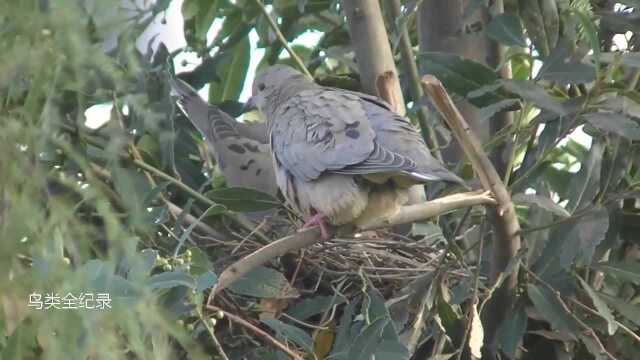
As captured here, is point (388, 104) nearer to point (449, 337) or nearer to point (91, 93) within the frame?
point (449, 337)

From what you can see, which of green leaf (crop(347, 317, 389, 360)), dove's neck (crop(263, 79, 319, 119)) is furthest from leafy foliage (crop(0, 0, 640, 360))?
dove's neck (crop(263, 79, 319, 119))

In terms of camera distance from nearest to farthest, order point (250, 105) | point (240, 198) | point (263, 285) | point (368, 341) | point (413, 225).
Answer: point (368, 341)
point (263, 285)
point (240, 198)
point (413, 225)
point (250, 105)

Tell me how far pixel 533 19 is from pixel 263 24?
653 millimetres

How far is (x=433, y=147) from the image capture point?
8.08ft

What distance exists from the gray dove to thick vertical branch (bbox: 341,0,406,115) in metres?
0.11

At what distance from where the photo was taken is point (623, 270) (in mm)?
2096

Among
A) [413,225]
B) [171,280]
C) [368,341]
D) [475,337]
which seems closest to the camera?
[171,280]

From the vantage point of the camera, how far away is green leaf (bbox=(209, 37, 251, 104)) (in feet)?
9.10

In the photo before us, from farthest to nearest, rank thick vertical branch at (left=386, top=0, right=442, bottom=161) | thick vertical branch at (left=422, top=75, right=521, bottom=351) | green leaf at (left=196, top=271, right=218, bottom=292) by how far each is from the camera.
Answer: thick vertical branch at (left=386, top=0, right=442, bottom=161) < thick vertical branch at (left=422, top=75, right=521, bottom=351) < green leaf at (left=196, top=271, right=218, bottom=292)

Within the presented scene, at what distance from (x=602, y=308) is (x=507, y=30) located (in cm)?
50

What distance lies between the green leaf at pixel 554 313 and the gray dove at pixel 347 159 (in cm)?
28

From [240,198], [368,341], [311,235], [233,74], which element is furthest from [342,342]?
[233,74]

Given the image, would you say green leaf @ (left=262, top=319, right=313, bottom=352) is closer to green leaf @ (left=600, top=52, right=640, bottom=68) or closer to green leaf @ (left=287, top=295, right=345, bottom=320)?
green leaf @ (left=287, top=295, right=345, bottom=320)

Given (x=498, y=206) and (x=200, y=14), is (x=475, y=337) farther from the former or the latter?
(x=200, y=14)
